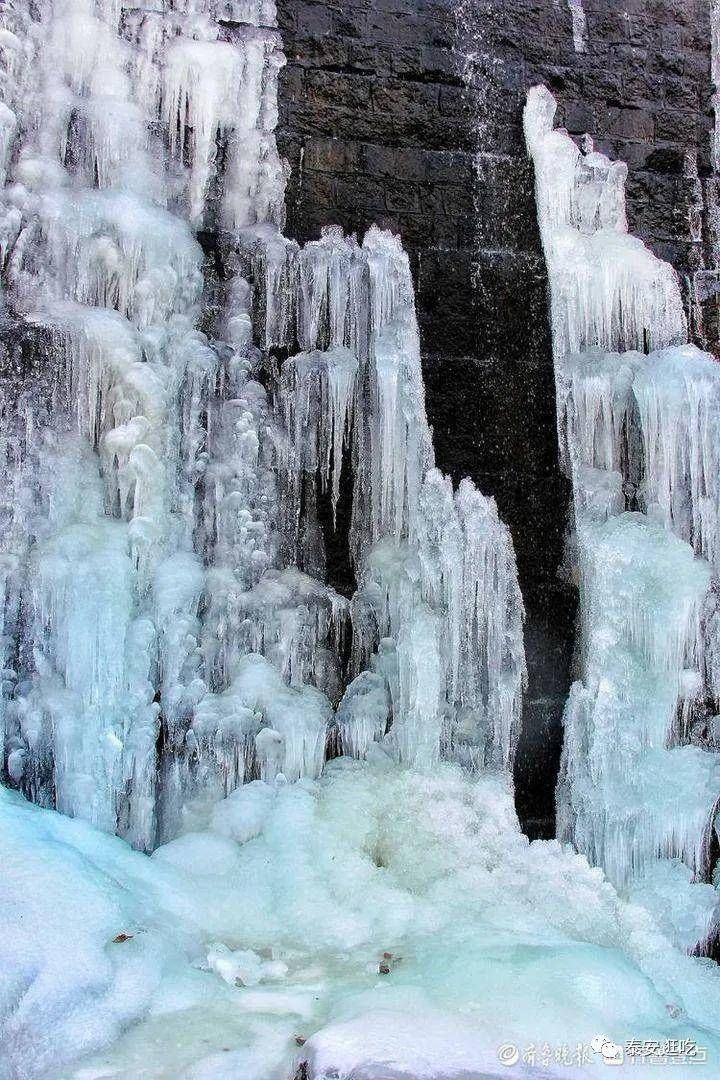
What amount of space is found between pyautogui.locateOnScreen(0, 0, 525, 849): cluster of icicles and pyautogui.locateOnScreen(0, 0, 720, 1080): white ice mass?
11 mm

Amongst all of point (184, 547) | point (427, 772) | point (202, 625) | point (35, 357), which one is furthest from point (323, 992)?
point (35, 357)

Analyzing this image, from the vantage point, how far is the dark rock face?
416 cm

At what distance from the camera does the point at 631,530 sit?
4020 mm

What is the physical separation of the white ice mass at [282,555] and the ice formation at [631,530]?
1 centimetres

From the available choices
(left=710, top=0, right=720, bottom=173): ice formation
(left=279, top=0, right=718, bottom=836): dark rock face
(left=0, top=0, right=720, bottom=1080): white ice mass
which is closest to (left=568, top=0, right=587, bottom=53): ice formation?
(left=279, top=0, right=718, bottom=836): dark rock face

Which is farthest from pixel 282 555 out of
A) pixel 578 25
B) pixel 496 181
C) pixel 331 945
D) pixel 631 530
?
pixel 578 25

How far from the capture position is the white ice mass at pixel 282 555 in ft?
11.0

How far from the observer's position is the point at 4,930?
8.05ft

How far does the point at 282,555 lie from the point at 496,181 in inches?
74.7

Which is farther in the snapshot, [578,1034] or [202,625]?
[202,625]

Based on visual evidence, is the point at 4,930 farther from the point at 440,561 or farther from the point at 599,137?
the point at 599,137

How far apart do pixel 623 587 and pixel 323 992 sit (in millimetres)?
1961

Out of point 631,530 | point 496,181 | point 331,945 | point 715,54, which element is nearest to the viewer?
point 331,945

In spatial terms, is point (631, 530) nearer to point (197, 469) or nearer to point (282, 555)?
point (282, 555)
